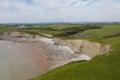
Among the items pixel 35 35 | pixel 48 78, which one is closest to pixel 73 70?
pixel 48 78

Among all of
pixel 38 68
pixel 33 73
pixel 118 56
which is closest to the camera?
pixel 118 56

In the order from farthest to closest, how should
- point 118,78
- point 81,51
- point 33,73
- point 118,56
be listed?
point 81,51
point 33,73
point 118,56
point 118,78

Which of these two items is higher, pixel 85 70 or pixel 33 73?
pixel 85 70

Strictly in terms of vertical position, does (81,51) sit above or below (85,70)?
below

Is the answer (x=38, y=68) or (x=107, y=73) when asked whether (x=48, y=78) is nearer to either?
(x=107, y=73)

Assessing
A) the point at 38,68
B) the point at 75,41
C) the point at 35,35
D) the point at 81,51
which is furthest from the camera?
the point at 35,35

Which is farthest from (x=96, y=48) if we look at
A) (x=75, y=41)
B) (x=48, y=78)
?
(x=48, y=78)

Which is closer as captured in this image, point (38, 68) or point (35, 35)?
point (38, 68)

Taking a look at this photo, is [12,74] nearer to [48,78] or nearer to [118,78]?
[48,78]

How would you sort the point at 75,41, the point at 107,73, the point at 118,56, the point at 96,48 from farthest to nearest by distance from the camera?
the point at 75,41, the point at 96,48, the point at 118,56, the point at 107,73
